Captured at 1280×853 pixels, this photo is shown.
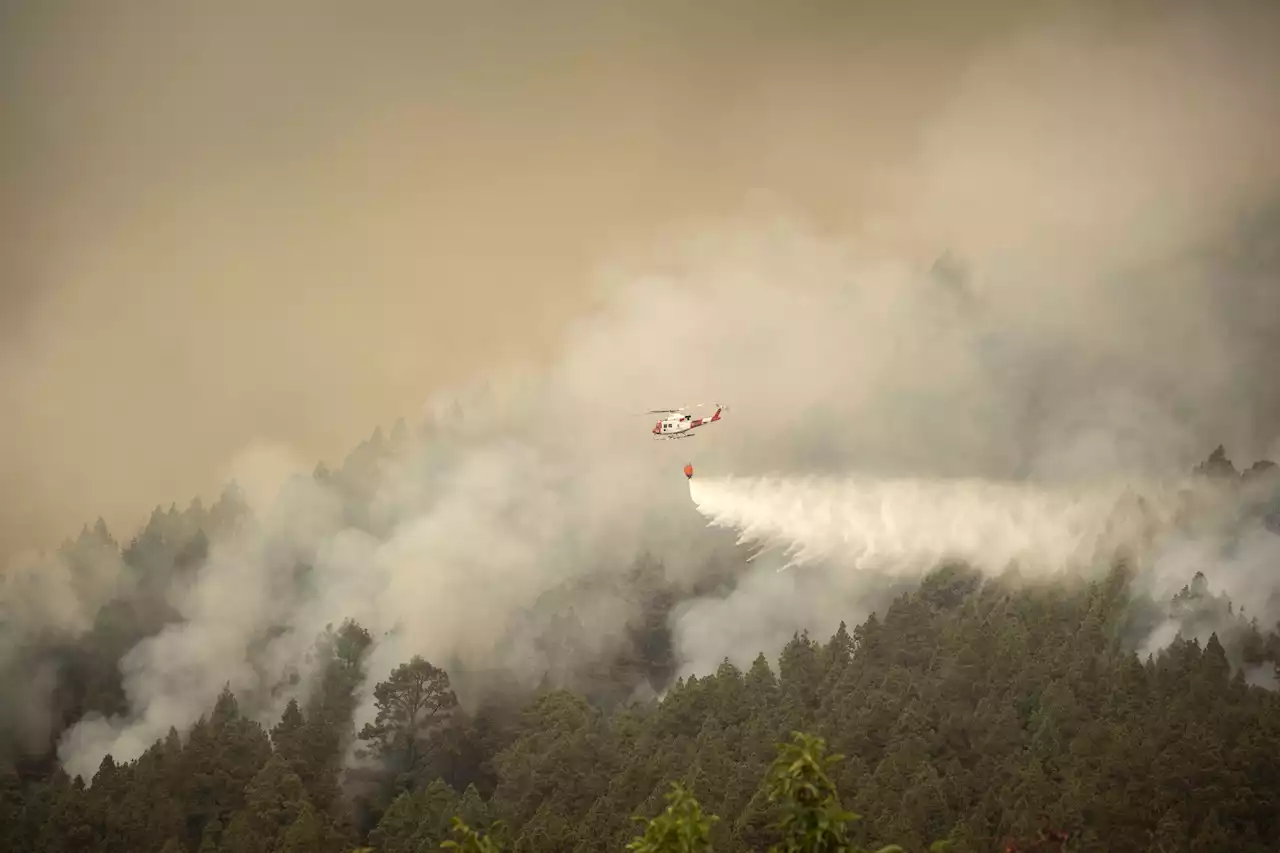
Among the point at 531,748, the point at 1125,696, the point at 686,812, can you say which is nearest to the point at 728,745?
the point at 531,748

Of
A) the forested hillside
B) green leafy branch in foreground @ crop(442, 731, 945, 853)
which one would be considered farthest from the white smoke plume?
green leafy branch in foreground @ crop(442, 731, 945, 853)

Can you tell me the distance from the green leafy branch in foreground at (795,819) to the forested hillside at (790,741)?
4436 centimetres

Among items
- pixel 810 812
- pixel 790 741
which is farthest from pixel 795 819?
pixel 790 741

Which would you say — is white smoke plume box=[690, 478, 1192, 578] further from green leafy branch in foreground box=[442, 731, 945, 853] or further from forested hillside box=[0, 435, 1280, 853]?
green leafy branch in foreground box=[442, 731, 945, 853]

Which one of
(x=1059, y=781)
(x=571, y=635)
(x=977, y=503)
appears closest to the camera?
(x=1059, y=781)

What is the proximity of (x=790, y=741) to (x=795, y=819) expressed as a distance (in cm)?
8146

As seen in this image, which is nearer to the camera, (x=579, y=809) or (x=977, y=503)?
(x=579, y=809)

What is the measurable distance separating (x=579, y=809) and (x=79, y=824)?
49522 mm

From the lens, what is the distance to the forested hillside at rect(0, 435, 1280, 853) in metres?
89.8

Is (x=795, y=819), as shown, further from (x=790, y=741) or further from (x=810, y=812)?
(x=790, y=741)

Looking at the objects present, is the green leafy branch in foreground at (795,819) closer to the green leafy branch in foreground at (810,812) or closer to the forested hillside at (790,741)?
the green leafy branch in foreground at (810,812)

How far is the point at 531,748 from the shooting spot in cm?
12744

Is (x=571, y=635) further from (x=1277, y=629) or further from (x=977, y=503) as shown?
(x=1277, y=629)

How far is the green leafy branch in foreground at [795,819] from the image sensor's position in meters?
34.9
